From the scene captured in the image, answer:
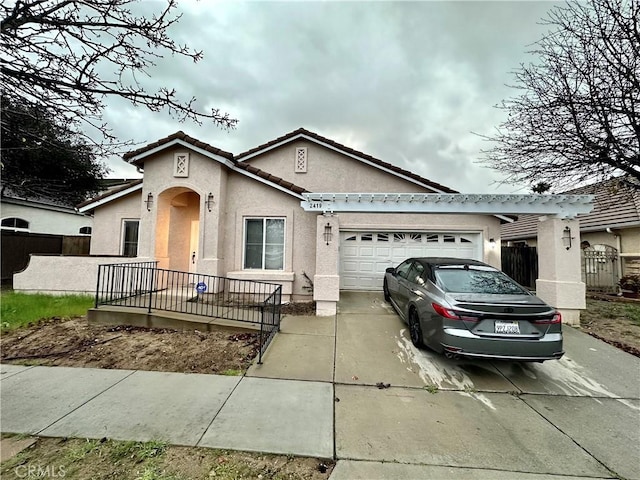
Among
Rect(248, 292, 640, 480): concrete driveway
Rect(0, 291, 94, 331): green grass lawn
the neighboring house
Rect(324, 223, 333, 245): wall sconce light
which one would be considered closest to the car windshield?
Rect(248, 292, 640, 480): concrete driveway

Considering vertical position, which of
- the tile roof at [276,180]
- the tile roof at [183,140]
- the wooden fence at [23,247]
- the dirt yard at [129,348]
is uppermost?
the tile roof at [183,140]

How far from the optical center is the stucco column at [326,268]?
737 cm

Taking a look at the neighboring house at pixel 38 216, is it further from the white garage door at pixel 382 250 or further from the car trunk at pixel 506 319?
the car trunk at pixel 506 319

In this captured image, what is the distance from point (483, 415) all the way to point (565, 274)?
5758mm

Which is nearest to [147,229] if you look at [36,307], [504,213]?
[36,307]

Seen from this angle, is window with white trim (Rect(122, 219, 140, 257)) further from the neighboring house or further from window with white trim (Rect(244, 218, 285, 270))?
the neighboring house

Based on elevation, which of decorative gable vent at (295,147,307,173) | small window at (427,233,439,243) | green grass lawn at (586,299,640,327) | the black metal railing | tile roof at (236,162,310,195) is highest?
decorative gable vent at (295,147,307,173)

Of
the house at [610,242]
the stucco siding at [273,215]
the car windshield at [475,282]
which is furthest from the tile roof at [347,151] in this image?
the car windshield at [475,282]

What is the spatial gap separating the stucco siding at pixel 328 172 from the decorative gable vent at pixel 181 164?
12.3 feet

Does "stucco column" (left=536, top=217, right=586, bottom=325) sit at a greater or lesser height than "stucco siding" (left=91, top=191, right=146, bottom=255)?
lesser

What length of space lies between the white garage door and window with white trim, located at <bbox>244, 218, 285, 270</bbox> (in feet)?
9.27

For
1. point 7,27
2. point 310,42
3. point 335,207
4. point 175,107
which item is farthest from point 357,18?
point 7,27

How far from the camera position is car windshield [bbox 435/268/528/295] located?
475cm

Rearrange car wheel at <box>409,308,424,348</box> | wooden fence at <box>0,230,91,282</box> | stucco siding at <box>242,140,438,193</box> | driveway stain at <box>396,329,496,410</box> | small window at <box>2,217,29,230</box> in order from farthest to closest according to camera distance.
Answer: small window at <box>2,217,29,230</box>, wooden fence at <box>0,230,91,282</box>, stucco siding at <box>242,140,438,193</box>, car wheel at <box>409,308,424,348</box>, driveway stain at <box>396,329,496,410</box>
